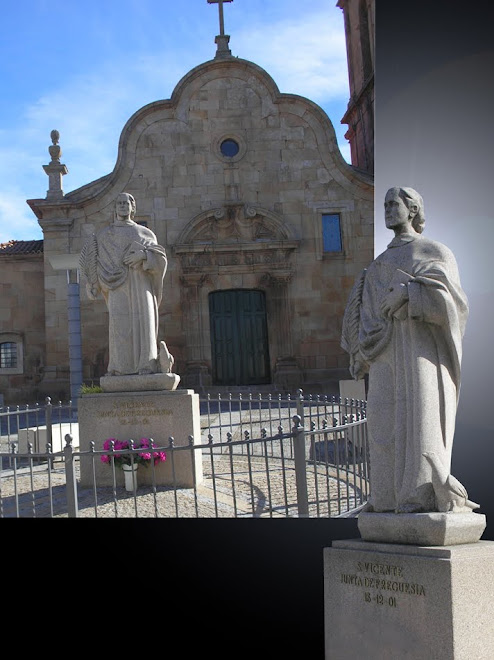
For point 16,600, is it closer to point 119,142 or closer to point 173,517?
point 173,517

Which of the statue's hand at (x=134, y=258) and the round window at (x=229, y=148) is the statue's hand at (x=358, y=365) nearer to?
the statue's hand at (x=134, y=258)

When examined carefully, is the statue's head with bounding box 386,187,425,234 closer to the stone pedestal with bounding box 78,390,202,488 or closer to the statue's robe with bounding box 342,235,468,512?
the statue's robe with bounding box 342,235,468,512

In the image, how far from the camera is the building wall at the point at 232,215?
19.4m

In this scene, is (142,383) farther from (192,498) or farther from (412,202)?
(412,202)

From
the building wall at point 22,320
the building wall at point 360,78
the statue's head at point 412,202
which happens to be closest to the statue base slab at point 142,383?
the statue's head at point 412,202

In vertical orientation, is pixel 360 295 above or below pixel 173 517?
above

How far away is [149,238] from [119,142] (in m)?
11.6

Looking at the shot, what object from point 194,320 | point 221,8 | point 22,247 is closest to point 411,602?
point 194,320

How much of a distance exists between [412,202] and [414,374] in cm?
103

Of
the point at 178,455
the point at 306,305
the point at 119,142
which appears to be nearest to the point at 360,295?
the point at 178,455

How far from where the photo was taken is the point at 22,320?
20156 mm

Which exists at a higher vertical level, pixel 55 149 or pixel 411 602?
pixel 55 149

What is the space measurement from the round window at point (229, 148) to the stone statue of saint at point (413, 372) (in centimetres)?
1601

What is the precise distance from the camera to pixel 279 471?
9.76 m
